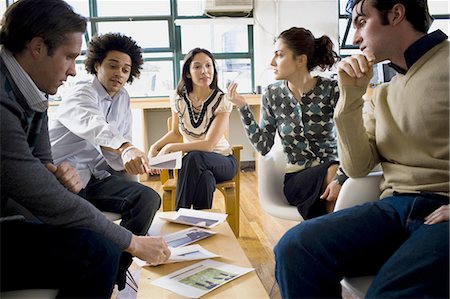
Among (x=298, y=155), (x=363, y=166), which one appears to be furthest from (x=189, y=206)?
(x=363, y=166)

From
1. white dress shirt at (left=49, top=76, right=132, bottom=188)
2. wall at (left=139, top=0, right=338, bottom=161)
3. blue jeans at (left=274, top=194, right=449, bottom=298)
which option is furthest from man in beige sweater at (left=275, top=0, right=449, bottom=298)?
wall at (left=139, top=0, right=338, bottom=161)

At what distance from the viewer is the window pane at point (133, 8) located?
16.3 ft

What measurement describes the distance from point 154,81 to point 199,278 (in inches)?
165

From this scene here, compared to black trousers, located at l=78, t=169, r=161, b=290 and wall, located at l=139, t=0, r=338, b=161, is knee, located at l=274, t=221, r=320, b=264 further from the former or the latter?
wall, located at l=139, t=0, r=338, b=161

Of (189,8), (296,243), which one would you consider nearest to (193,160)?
(296,243)

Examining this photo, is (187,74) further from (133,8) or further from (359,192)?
(133,8)

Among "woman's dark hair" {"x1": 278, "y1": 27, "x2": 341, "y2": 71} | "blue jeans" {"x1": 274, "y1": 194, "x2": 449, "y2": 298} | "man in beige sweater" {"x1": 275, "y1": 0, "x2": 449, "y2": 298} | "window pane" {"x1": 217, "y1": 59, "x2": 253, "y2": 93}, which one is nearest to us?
"man in beige sweater" {"x1": 275, "y1": 0, "x2": 449, "y2": 298}

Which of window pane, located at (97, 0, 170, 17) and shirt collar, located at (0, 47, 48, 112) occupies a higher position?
window pane, located at (97, 0, 170, 17)

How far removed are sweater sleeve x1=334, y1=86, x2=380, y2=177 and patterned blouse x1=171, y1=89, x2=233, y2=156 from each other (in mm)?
1293

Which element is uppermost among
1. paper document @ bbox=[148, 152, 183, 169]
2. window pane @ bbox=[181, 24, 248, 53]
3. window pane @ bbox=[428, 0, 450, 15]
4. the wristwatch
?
window pane @ bbox=[428, 0, 450, 15]

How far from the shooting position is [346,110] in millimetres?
1322

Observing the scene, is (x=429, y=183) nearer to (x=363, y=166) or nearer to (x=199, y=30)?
(x=363, y=166)

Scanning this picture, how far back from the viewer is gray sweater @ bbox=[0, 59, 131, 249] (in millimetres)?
974

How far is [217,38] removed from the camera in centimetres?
514
